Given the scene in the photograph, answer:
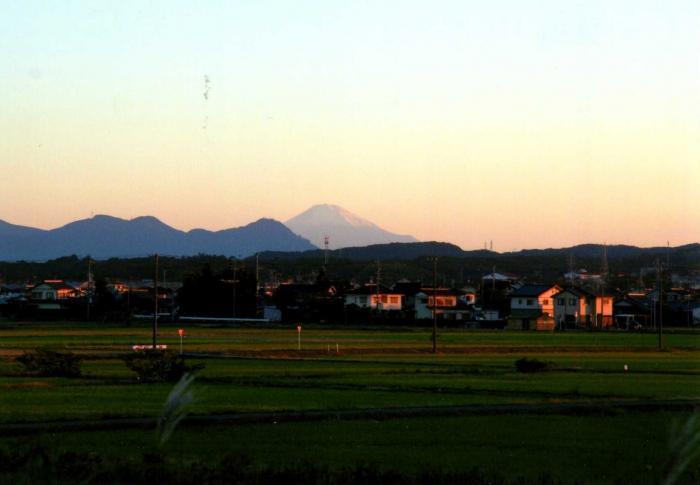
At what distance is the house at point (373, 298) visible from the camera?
103 m

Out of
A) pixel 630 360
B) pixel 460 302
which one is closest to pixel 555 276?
pixel 460 302

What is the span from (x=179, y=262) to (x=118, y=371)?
161 metres

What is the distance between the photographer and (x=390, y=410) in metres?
21.5

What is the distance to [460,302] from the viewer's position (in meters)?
102

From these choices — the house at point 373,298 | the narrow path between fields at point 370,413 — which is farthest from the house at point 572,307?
the narrow path between fields at point 370,413

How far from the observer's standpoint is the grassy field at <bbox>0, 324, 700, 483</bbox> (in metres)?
15.4

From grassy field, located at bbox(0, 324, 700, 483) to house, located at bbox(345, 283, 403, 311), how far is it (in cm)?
5607

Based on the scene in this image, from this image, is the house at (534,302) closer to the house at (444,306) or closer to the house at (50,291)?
the house at (444,306)

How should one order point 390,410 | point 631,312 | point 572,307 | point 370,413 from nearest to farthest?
point 370,413, point 390,410, point 572,307, point 631,312

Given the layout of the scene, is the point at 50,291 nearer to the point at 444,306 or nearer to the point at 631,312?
the point at 444,306

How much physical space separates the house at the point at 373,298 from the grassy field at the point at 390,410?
2208 inches

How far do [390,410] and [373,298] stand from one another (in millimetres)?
82202

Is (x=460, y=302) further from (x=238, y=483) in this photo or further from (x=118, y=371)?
(x=238, y=483)

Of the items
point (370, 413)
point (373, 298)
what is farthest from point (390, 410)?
point (373, 298)
